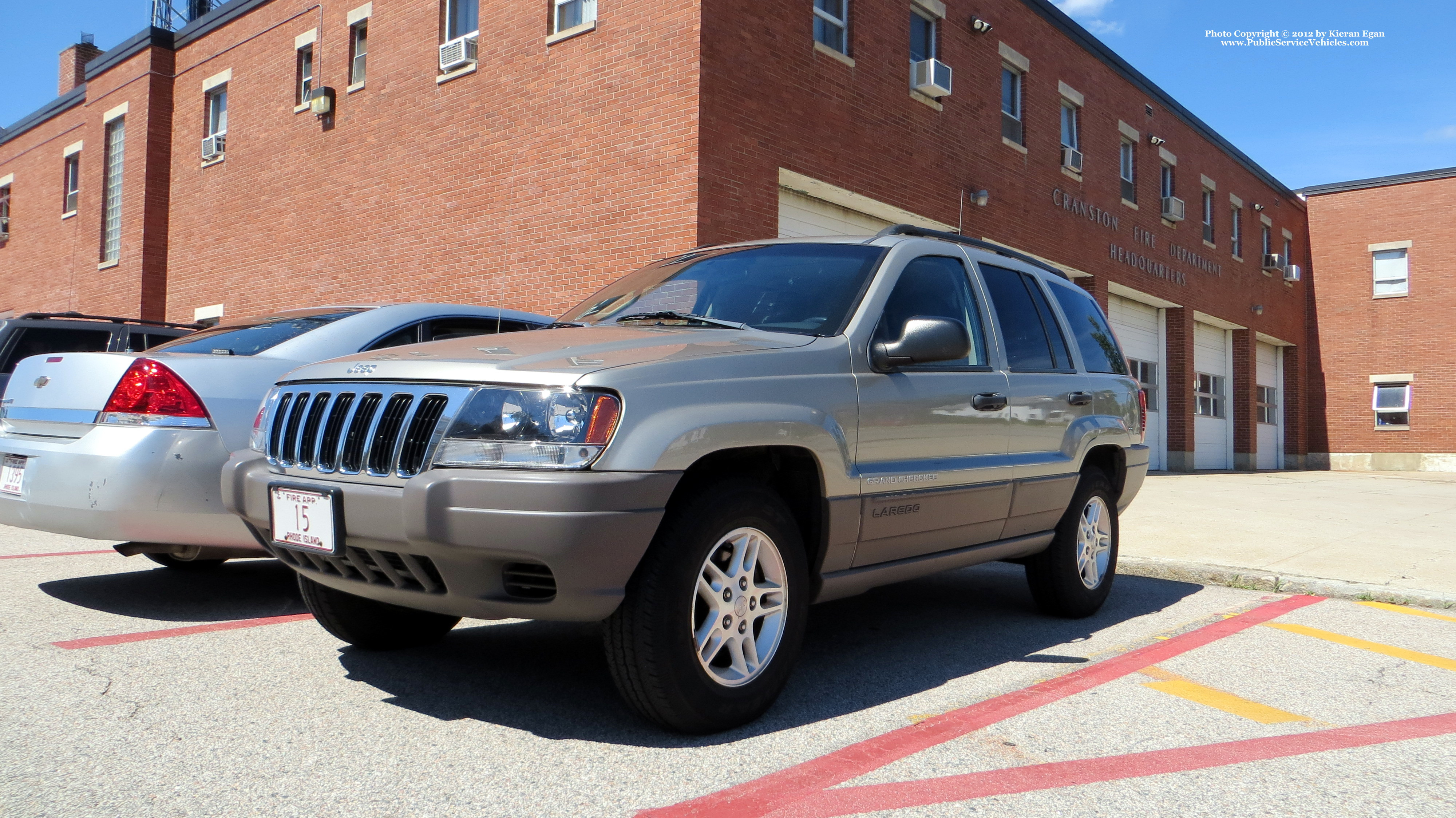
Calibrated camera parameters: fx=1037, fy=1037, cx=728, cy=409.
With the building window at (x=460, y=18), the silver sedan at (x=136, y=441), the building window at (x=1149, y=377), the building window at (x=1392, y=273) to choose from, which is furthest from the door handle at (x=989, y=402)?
the building window at (x=1392, y=273)

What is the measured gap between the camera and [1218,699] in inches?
151

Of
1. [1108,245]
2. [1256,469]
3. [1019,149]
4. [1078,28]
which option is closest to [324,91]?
[1019,149]

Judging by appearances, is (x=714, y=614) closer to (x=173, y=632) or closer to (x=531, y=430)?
(x=531, y=430)

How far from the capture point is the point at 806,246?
4.45 metres

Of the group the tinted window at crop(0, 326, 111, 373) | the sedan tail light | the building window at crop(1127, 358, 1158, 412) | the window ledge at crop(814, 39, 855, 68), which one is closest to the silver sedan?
the sedan tail light

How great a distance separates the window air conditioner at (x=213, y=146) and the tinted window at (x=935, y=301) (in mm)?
17597

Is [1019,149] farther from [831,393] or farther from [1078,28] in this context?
[831,393]

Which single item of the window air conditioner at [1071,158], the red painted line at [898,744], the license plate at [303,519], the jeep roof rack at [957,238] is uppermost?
the window air conditioner at [1071,158]

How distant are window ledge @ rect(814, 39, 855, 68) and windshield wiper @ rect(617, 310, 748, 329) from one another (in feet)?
30.6

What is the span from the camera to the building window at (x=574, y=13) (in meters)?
12.4

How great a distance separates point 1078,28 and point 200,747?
19.6 metres

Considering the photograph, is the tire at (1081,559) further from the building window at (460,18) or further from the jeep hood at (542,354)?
the building window at (460,18)

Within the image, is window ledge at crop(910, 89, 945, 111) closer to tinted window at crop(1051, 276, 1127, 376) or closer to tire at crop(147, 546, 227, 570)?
tinted window at crop(1051, 276, 1127, 376)

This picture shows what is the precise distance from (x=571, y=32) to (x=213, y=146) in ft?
32.4
